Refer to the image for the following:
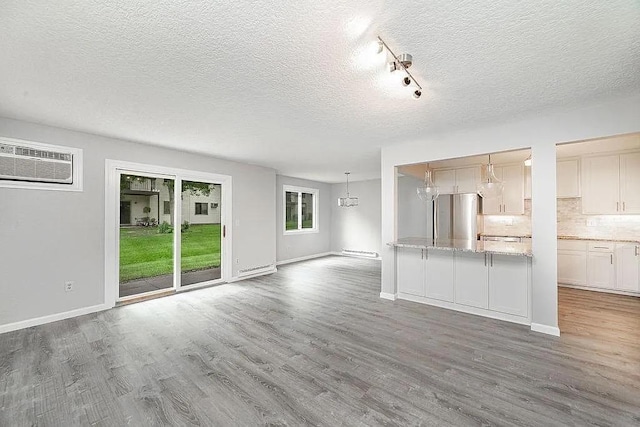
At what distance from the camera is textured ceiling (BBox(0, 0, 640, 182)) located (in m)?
1.54

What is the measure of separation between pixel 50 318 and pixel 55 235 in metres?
1.07

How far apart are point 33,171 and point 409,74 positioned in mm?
4519

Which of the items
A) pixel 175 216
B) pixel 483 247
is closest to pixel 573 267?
pixel 483 247

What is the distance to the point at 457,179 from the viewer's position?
568cm

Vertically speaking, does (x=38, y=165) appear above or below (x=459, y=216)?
above

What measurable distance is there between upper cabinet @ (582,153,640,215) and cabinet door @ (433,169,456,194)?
82.2 inches

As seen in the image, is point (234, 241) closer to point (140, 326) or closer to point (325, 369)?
point (140, 326)

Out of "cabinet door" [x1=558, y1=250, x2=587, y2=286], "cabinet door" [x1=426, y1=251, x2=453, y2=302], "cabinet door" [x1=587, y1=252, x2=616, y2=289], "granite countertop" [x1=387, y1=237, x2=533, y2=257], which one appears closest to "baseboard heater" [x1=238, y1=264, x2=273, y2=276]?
"granite countertop" [x1=387, y1=237, x2=533, y2=257]

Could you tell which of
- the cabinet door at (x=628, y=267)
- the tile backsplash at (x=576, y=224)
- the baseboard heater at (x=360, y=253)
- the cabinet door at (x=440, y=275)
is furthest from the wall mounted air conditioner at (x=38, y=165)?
the cabinet door at (x=628, y=267)

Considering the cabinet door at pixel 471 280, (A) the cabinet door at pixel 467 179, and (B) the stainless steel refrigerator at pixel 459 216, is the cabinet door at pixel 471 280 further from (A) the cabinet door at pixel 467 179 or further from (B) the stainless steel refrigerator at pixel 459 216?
(A) the cabinet door at pixel 467 179

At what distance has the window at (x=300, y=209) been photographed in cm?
791

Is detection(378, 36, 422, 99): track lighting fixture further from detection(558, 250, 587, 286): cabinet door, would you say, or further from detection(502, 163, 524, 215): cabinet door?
detection(558, 250, 587, 286): cabinet door

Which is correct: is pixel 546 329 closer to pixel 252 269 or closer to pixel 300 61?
pixel 300 61

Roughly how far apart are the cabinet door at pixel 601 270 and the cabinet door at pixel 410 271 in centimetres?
315
